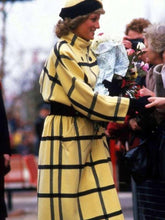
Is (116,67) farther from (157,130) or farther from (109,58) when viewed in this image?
(157,130)

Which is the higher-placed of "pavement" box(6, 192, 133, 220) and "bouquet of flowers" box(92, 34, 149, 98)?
"bouquet of flowers" box(92, 34, 149, 98)

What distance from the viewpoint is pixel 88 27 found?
5.89 m

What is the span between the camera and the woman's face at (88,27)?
5879mm

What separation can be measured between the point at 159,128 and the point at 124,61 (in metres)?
0.56

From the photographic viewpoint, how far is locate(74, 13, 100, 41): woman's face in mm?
5879

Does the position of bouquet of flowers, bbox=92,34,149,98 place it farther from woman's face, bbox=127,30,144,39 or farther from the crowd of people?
woman's face, bbox=127,30,144,39

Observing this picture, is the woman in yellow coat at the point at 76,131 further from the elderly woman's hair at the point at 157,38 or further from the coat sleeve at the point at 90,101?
the elderly woman's hair at the point at 157,38

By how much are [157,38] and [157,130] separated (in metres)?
0.67

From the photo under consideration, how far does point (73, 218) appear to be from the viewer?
225 inches

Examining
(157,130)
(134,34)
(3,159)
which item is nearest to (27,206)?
(3,159)

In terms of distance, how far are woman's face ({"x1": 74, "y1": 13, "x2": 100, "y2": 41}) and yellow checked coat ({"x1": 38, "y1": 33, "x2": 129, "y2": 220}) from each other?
0.16 feet

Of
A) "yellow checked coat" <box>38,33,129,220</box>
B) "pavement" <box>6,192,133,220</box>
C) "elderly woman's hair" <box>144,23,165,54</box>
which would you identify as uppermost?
"elderly woman's hair" <box>144,23,165,54</box>

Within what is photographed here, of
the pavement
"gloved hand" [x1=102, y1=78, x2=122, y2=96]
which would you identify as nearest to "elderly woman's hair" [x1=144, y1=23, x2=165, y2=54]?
"gloved hand" [x1=102, y1=78, x2=122, y2=96]

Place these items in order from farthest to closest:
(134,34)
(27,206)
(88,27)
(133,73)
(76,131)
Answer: (27,206), (134,34), (133,73), (88,27), (76,131)
